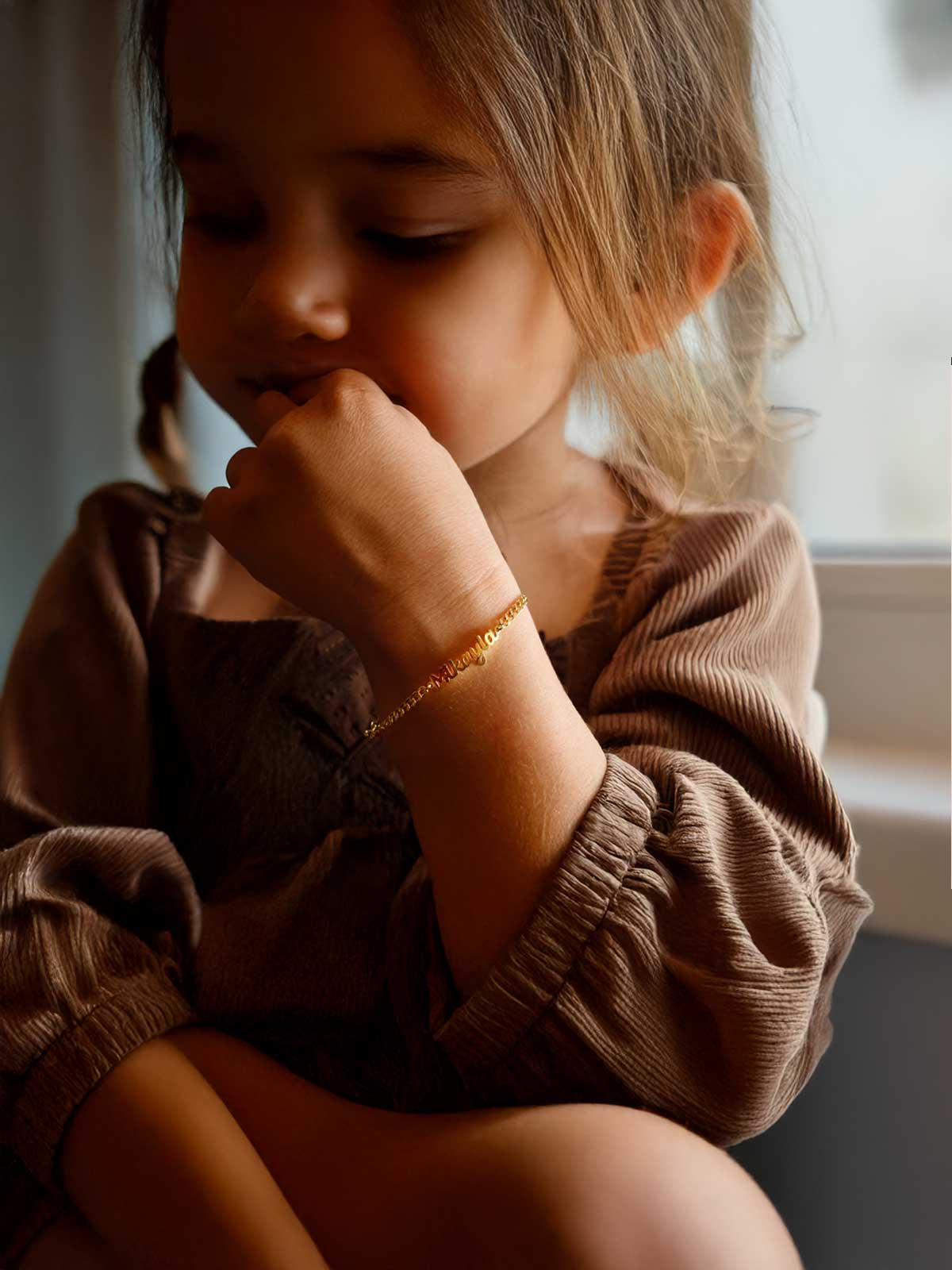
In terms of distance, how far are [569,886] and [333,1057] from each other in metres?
0.19

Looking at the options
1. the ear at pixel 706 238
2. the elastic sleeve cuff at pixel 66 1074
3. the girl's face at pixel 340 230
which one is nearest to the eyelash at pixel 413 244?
the girl's face at pixel 340 230

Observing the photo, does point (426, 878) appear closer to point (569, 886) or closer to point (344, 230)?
point (569, 886)

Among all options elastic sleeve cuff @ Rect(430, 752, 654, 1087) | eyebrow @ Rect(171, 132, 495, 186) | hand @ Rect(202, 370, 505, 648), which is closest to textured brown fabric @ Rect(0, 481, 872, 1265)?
elastic sleeve cuff @ Rect(430, 752, 654, 1087)

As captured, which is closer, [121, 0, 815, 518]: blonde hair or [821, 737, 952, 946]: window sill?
[121, 0, 815, 518]: blonde hair

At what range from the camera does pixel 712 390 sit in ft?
2.38

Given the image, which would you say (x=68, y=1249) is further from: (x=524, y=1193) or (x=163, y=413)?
(x=163, y=413)

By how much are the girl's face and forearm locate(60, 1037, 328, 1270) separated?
33 cm

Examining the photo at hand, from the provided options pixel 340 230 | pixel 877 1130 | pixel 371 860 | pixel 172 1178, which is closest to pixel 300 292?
pixel 340 230

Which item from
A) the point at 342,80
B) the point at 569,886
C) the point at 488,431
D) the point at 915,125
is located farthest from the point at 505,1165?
the point at 915,125

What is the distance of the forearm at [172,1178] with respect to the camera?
47cm

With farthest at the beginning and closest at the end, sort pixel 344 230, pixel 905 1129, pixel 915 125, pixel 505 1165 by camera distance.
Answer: pixel 915 125
pixel 905 1129
pixel 344 230
pixel 505 1165

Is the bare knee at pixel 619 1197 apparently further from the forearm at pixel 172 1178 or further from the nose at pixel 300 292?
the nose at pixel 300 292

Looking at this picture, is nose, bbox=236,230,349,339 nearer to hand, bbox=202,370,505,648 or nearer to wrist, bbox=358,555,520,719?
hand, bbox=202,370,505,648

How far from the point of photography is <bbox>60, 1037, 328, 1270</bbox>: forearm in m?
0.47
